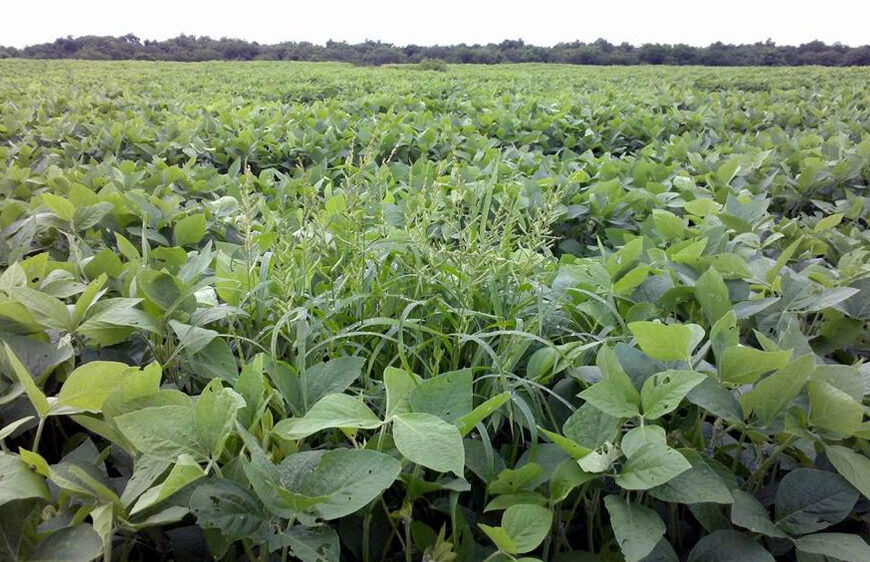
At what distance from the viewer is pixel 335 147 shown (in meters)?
3.47

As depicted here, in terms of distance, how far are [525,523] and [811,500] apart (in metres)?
0.44

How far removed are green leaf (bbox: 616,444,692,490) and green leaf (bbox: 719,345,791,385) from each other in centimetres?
22

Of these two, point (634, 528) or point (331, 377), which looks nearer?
point (634, 528)

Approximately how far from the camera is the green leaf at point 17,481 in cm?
66

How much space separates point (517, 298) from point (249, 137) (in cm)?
258

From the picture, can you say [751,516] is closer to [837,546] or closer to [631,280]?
[837,546]

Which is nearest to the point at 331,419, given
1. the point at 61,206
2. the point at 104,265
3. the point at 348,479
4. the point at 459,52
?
the point at 348,479

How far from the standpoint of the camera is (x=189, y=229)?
1.65m

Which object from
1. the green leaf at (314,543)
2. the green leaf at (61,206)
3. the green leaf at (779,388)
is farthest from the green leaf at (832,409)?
the green leaf at (61,206)

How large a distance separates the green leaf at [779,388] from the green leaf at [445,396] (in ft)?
1.42

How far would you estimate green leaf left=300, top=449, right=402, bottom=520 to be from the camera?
697 millimetres

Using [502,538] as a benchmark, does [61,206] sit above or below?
above

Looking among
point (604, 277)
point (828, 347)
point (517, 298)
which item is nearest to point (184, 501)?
point (517, 298)

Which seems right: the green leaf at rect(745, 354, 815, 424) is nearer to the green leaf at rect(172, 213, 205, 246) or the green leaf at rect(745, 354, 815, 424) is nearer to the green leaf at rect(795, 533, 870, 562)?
the green leaf at rect(795, 533, 870, 562)
